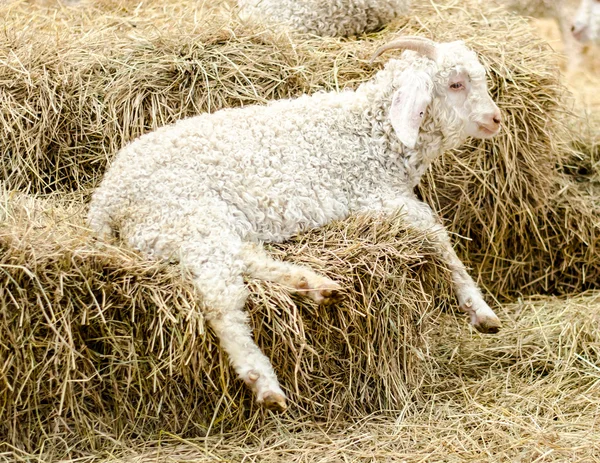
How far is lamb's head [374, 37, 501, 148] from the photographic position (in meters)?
4.05

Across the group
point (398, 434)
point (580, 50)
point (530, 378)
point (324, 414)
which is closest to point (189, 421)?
point (324, 414)

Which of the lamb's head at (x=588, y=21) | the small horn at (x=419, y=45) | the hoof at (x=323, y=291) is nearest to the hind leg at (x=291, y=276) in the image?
the hoof at (x=323, y=291)

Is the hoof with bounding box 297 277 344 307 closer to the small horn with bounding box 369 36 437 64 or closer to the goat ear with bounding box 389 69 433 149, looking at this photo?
the goat ear with bounding box 389 69 433 149

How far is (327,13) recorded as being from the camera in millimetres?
5242

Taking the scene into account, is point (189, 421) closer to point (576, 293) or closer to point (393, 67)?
point (393, 67)

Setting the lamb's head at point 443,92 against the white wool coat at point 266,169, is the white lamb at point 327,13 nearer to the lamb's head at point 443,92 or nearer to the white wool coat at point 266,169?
the white wool coat at point 266,169

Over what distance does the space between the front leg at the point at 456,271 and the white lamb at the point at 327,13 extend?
151 centimetres

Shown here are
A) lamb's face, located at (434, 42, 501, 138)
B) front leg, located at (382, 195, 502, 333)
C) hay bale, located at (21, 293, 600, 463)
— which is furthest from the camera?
lamb's face, located at (434, 42, 501, 138)

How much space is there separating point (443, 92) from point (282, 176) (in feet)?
2.58

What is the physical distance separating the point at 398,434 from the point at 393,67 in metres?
1.58

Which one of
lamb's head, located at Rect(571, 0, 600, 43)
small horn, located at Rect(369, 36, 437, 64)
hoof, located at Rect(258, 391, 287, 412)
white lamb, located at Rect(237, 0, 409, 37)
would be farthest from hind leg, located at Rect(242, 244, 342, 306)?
lamb's head, located at Rect(571, 0, 600, 43)

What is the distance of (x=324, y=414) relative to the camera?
3.77 metres

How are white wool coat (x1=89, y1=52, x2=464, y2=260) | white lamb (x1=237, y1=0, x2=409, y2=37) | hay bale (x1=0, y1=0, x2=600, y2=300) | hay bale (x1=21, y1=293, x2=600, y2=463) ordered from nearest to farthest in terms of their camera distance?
hay bale (x1=21, y1=293, x2=600, y2=463) → white wool coat (x1=89, y1=52, x2=464, y2=260) → hay bale (x1=0, y1=0, x2=600, y2=300) → white lamb (x1=237, y1=0, x2=409, y2=37)

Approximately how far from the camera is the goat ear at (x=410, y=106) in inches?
158
